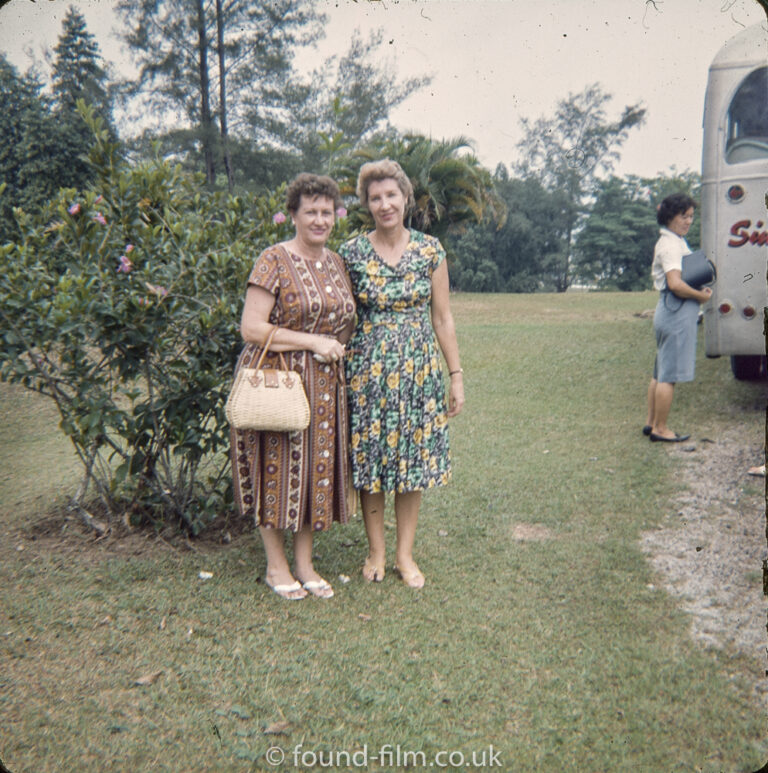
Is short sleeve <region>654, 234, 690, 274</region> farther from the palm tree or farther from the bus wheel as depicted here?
the palm tree

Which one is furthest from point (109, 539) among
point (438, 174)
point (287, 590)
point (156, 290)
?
point (438, 174)

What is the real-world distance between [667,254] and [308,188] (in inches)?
137

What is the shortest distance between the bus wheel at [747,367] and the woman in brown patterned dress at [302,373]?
563cm

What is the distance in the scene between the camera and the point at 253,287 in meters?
3.10

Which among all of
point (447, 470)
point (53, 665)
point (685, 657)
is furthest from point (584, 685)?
point (53, 665)

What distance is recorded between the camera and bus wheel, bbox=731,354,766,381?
7.45 metres

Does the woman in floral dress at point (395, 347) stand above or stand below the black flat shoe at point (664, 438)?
above

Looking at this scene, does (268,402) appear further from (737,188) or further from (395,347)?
(737,188)

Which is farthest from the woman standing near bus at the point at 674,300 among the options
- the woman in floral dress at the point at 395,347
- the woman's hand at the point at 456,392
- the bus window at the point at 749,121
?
the woman in floral dress at the point at 395,347

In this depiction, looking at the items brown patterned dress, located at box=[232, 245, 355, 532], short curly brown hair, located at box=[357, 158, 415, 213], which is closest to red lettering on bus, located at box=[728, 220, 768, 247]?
short curly brown hair, located at box=[357, 158, 415, 213]

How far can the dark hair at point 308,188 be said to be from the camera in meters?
3.11

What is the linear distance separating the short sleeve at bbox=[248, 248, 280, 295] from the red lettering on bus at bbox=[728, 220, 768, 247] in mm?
4428

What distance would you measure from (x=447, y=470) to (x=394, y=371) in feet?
1.89

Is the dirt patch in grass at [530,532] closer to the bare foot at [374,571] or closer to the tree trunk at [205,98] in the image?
the bare foot at [374,571]
